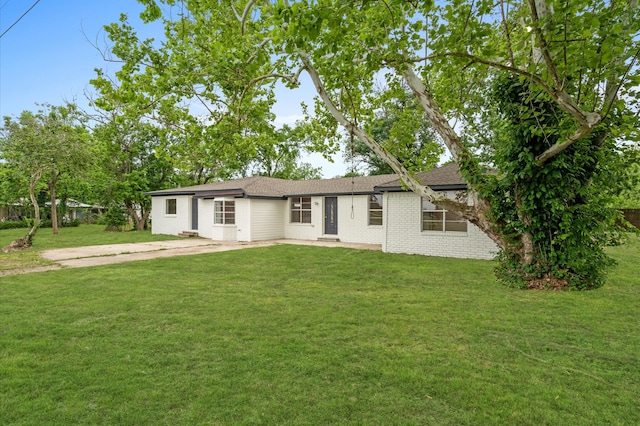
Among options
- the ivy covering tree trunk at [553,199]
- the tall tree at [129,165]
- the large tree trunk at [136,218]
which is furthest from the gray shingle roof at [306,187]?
the large tree trunk at [136,218]

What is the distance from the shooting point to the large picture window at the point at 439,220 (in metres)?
11.7

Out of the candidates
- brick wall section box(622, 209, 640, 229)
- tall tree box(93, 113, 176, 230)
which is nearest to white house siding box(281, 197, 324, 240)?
tall tree box(93, 113, 176, 230)

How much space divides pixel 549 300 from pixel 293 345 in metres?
4.54

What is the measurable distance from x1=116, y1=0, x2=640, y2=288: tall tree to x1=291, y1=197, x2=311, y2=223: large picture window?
333 inches

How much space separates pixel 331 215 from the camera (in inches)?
649

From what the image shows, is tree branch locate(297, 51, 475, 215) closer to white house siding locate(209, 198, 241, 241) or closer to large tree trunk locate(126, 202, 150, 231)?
white house siding locate(209, 198, 241, 241)

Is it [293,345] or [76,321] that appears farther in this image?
[76,321]

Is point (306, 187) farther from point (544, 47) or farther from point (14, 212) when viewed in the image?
point (14, 212)

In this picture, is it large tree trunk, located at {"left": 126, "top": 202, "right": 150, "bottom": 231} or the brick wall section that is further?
large tree trunk, located at {"left": 126, "top": 202, "right": 150, "bottom": 231}

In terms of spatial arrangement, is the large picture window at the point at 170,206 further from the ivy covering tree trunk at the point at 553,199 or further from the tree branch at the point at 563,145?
the tree branch at the point at 563,145

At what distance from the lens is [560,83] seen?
4.88 meters

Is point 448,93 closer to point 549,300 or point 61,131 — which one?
point 549,300

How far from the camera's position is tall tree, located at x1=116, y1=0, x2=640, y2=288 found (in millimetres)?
4730

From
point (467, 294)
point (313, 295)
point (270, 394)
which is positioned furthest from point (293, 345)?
point (467, 294)
